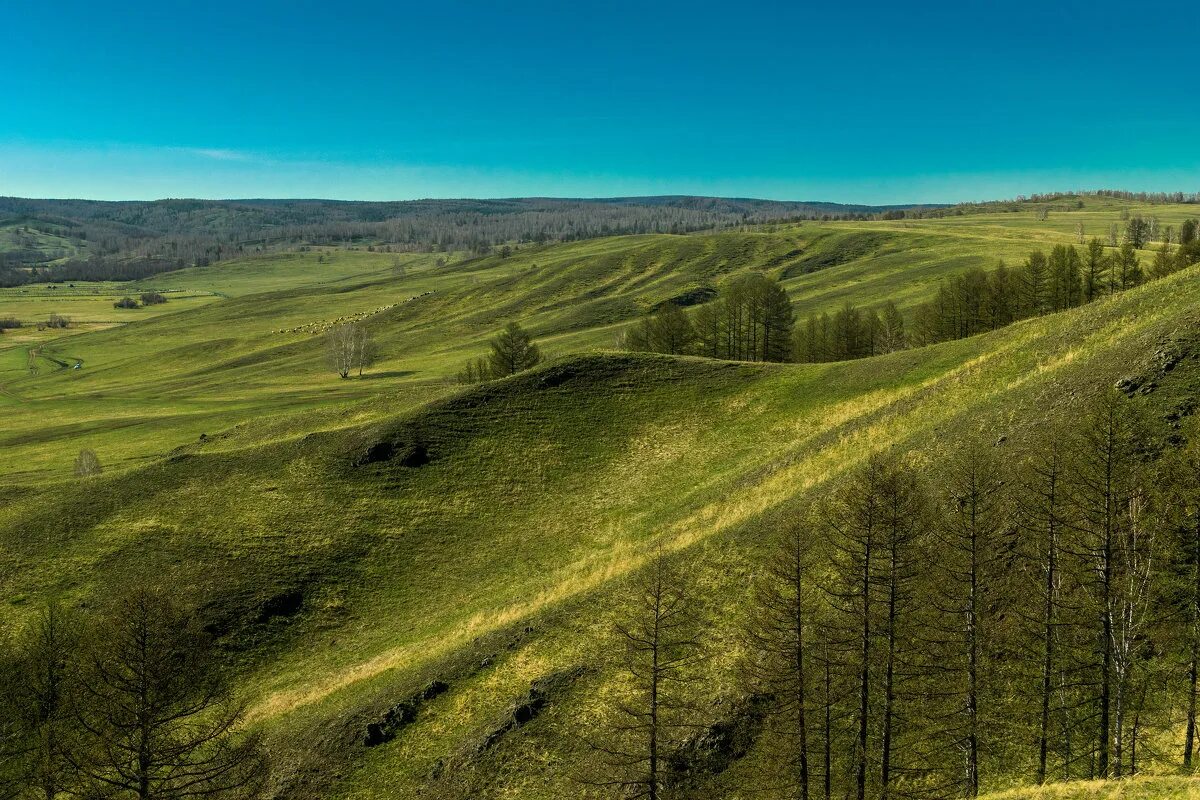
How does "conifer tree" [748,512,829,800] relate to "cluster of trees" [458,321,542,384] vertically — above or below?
below

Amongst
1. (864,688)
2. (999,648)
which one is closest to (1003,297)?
(999,648)

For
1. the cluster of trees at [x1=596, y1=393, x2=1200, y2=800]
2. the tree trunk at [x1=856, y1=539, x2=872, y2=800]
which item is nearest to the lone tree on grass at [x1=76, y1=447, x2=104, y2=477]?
the cluster of trees at [x1=596, y1=393, x2=1200, y2=800]

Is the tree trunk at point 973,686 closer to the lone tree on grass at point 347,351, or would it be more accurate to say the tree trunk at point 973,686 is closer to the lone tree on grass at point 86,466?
the lone tree on grass at point 86,466

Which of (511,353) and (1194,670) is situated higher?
(511,353)

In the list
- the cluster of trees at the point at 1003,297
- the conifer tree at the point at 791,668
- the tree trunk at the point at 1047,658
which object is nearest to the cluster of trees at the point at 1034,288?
the cluster of trees at the point at 1003,297

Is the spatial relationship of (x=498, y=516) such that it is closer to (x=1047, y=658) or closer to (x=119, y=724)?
(x=119, y=724)

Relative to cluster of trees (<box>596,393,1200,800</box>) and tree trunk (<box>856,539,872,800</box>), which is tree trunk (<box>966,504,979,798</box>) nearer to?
cluster of trees (<box>596,393,1200,800</box>)

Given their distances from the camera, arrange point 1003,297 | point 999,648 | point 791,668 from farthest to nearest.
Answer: point 1003,297 → point 999,648 → point 791,668

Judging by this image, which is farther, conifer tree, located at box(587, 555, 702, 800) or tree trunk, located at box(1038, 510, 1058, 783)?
conifer tree, located at box(587, 555, 702, 800)
